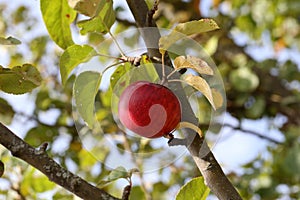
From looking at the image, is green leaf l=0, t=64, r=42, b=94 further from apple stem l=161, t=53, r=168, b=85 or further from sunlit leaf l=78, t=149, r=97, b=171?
sunlit leaf l=78, t=149, r=97, b=171

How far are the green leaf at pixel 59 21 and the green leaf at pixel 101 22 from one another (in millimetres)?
79

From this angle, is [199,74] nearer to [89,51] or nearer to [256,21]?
[89,51]

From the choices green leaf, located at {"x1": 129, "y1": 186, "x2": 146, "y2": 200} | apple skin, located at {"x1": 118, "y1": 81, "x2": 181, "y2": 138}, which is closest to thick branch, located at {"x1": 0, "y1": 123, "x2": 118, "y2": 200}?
apple skin, located at {"x1": 118, "y1": 81, "x2": 181, "y2": 138}

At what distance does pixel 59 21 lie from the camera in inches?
34.3

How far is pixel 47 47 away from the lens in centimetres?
200

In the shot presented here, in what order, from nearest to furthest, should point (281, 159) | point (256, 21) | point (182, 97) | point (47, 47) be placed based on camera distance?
1. point (182, 97)
2. point (281, 159)
3. point (47, 47)
4. point (256, 21)

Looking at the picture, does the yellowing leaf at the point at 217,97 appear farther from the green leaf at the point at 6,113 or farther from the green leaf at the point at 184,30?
the green leaf at the point at 6,113

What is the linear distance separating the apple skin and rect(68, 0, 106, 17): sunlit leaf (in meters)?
0.10

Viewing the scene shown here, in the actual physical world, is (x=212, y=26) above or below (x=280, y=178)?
above

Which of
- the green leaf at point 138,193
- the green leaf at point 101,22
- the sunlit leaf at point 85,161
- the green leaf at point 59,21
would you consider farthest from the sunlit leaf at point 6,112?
the green leaf at point 101,22

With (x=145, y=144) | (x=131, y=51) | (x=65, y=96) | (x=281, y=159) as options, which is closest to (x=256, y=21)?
(x=281, y=159)

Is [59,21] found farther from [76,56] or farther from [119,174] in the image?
[119,174]

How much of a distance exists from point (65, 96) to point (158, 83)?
1.22 metres

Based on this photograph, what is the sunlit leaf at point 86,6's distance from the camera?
630 mm
